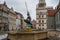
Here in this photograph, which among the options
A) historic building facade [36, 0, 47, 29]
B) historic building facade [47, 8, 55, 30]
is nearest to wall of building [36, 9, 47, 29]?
historic building facade [36, 0, 47, 29]

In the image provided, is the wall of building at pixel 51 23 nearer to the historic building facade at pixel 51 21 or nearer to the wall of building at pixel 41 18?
the historic building facade at pixel 51 21

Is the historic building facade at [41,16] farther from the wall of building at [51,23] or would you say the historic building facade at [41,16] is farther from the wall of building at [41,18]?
the wall of building at [51,23]

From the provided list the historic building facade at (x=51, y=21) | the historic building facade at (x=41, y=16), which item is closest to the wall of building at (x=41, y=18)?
the historic building facade at (x=41, y=16)

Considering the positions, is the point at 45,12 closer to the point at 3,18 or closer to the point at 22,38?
the point at 3,18

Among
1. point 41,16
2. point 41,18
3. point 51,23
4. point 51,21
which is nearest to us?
point 51,23

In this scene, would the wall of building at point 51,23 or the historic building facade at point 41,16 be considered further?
the historic building facade at point 41,16

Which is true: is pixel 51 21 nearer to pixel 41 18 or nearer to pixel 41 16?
pixel 41 16

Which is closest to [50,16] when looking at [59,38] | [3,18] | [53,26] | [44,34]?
[53,26]

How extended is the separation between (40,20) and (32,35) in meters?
70.2

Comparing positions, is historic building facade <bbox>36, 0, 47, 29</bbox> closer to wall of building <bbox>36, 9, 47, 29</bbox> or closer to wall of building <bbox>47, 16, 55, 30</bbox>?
wall of building <bbox>36, 9, 47, 29</bbox>

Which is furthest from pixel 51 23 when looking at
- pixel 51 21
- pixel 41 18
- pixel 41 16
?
pixel 41 18

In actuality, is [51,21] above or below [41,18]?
below

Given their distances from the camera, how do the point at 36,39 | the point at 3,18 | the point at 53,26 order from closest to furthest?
the point at 36,39
the point at 3,18
the point at 53,26

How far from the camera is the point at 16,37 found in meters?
11.5
